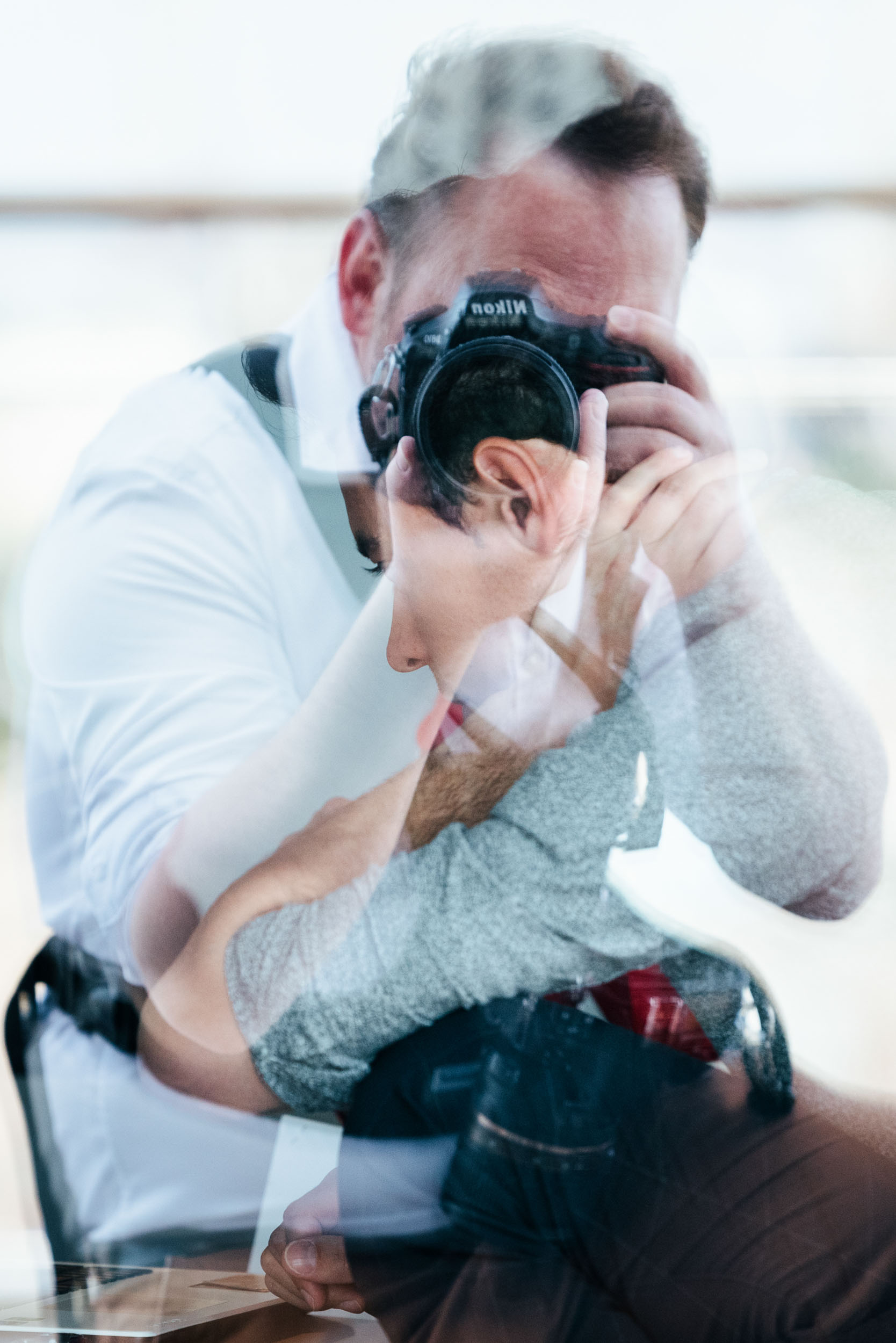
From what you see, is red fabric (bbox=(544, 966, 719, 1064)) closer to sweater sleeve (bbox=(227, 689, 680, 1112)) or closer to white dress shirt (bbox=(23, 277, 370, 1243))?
sweater sleeve (bbox=(227, 689, 680, 1112))

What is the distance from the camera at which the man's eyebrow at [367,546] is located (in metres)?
0.64

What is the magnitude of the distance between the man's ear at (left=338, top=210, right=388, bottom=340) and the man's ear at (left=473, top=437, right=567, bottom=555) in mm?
147

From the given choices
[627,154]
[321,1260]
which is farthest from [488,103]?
[321,1260]

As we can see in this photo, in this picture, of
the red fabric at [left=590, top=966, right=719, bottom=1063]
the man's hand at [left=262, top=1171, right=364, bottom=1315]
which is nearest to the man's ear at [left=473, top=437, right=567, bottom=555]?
the red fabric at [left=590, top=966, right=719, bottom=1063]

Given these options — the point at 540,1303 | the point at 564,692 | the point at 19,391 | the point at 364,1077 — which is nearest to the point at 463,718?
the point at 564,692

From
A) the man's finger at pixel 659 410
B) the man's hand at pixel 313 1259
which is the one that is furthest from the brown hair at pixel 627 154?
the man's hand at pixel 313 1259

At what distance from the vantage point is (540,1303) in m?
0.59

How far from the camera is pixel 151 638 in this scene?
689 millimetres

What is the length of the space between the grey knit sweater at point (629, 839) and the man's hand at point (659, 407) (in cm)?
8

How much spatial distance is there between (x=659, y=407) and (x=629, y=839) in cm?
24

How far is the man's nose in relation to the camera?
0.61m

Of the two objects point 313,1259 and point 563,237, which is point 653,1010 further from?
point 563,237

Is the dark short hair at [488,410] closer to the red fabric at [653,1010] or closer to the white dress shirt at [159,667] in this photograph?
the white dress shirt at [159,667]

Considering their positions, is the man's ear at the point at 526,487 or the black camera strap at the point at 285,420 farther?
the black camera strap at the point at 285,420
